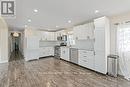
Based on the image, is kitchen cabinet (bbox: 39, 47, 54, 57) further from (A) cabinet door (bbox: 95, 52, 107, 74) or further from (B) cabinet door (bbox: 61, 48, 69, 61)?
(A) cabinet door (bbox: 95, 52, 107, 74)

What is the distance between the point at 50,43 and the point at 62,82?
21.7 ft

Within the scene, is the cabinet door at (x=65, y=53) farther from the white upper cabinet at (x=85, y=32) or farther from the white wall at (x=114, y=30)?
the white wall at (x=114, y=30)

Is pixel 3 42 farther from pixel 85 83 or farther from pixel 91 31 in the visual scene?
pixel 85 83

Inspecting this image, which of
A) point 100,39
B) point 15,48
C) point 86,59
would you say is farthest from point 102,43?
point 15,48

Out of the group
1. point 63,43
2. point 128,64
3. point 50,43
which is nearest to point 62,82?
point 128,64

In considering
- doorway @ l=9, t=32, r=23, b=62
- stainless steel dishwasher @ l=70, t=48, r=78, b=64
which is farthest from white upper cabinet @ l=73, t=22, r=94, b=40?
doorway @ l=9, t=32, r=23, b=62

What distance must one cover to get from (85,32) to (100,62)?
1.79 metres

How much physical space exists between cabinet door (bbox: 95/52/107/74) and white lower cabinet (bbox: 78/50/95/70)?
0.25 metres

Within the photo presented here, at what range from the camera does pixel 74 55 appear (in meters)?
6.54

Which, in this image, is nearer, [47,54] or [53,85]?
[53,85]

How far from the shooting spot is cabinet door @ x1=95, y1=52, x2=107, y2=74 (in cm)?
447

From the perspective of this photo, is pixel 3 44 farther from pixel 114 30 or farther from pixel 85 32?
pixel 114 30

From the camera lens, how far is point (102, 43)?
4.56m

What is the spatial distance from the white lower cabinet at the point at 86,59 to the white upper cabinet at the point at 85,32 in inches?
30.4
